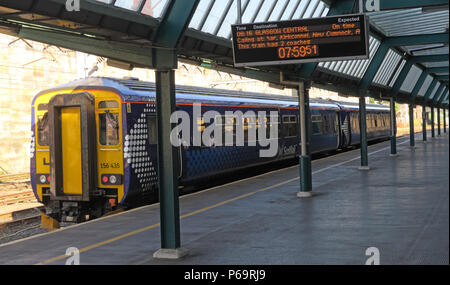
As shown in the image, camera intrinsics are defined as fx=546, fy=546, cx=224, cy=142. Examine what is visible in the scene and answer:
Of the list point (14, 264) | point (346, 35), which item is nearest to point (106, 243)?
point (14, 264)

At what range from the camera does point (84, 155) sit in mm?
11711

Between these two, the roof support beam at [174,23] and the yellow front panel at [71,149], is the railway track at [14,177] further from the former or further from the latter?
the roof support beam at [174,23]

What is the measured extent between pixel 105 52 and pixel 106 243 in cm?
302

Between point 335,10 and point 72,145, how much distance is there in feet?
26.5

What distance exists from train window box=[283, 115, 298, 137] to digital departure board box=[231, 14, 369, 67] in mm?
10156

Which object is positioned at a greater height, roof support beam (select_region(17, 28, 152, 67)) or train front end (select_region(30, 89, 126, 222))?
roof support beam (select_region(17, 28, 152, 67))

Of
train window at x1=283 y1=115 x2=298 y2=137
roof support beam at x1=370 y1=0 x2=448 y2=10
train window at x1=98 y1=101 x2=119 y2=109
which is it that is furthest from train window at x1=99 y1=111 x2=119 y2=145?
train window at x1=283 y1=115 x2=298 y2=137

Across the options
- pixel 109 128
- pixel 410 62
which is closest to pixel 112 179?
pixel 109 128

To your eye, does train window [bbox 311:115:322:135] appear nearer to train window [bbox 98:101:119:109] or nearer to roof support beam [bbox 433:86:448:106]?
train window [bbox 98:101:119:109]

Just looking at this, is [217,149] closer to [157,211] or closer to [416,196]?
[157,211]

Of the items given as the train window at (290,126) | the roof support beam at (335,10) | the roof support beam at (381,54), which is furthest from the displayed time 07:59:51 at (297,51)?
the train window at (290,126)

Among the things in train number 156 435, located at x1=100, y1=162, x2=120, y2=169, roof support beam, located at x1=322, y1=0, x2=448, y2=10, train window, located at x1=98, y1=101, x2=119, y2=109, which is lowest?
train number 156 435, located at x1=100, y1=162, x2=120, y2=169

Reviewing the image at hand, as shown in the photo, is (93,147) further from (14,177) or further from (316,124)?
(316,124)

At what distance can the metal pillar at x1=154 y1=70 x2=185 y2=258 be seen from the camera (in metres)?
7.80
